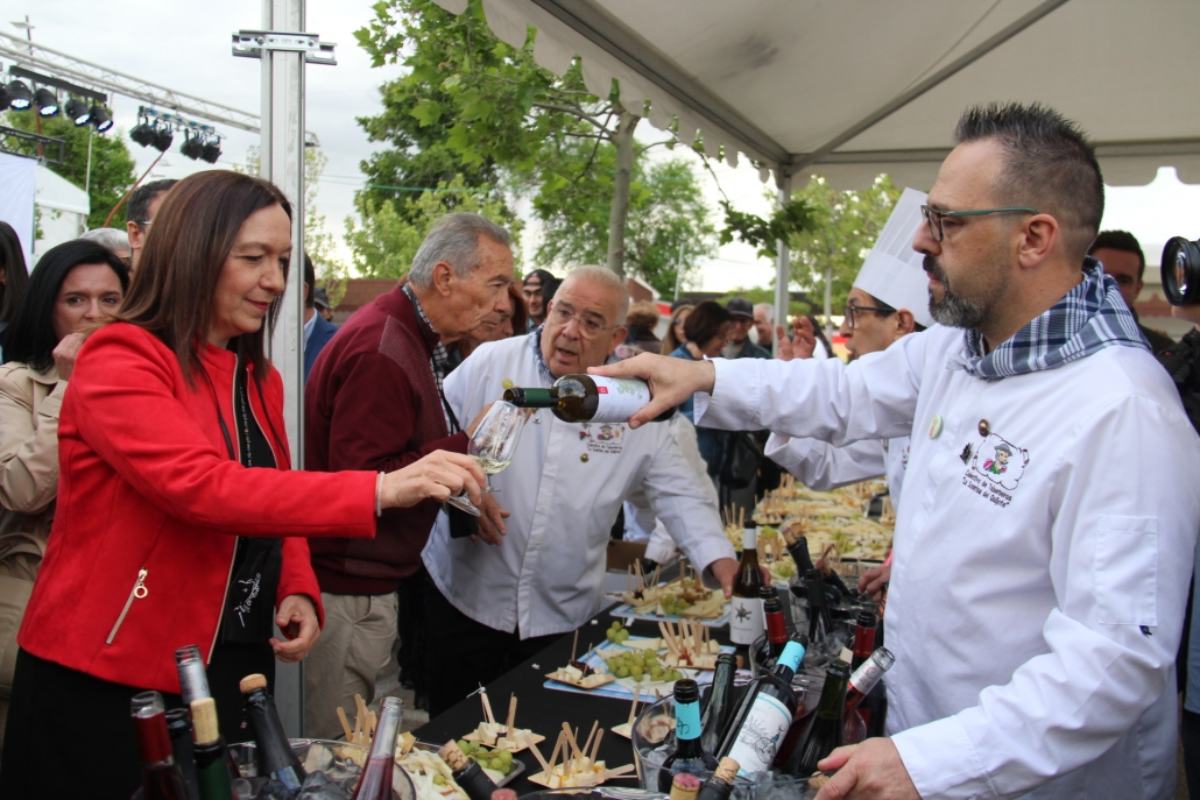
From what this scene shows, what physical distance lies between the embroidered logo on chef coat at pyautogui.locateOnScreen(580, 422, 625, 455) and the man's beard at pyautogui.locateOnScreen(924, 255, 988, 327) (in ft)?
5.00

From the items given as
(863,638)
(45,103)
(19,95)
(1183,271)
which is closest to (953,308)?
(1183,271)

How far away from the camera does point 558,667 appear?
2.54 m

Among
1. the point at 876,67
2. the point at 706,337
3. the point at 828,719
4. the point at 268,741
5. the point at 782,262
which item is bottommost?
the point at 828,719

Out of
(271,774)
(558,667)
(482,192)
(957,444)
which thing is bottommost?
(558,667)

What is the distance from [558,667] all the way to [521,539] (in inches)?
26.5

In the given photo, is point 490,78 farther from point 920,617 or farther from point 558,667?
point 920,617

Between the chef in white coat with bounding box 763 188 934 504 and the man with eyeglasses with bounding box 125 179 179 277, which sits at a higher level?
the man with eyeglasses with bounding box 125 179 179 277

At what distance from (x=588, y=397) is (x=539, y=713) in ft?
2.67

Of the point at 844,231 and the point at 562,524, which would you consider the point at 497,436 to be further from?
the point at 844,231

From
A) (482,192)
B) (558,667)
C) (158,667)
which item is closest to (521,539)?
(558,667)

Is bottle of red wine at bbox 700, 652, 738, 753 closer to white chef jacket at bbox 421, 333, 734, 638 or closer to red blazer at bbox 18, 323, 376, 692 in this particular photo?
red blazer at bbox 18, 323, 376, 692

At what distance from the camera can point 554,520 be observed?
10.3ft

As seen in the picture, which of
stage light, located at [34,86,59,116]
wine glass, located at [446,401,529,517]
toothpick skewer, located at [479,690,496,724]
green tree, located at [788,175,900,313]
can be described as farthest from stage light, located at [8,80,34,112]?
green tree, located at [788,175,900,313]

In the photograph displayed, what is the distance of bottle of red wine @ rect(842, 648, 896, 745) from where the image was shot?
5.11 ft
